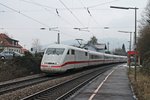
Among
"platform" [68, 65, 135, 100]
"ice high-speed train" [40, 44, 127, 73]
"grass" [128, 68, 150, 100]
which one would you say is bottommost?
"platform" [68, 65, 135, 100]

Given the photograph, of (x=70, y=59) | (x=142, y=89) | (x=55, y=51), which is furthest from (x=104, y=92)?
(x=70, y=59)

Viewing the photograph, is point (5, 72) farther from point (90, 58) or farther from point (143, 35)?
point (143, 35)

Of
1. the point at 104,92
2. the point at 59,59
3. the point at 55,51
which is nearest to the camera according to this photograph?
the point at 104,92

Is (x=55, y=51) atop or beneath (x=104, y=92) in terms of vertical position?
atop

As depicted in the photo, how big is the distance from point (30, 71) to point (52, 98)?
19.5 metres

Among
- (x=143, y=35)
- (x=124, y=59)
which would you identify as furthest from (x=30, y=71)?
(x=124, y=59)

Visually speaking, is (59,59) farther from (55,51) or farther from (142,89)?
(142,89)

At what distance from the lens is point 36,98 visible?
1652 centimetres

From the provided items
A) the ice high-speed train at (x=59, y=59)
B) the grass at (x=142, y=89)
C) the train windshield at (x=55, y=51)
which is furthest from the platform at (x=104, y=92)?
the train windshield at (x=55, y=51)

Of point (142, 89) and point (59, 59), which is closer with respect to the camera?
point (142, 89)

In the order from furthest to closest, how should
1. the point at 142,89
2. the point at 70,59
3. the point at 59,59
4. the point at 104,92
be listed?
the point at 70,59, the point at 59,59, the point at 142,89, the point at 104,92

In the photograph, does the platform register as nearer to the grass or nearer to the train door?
the grass

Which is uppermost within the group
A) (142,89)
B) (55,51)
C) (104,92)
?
(55,51)

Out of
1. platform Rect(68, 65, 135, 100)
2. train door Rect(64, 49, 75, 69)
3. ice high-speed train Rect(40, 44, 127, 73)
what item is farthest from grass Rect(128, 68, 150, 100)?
train door Rect(64, 49, 75, 69)
